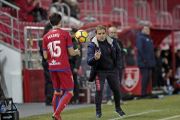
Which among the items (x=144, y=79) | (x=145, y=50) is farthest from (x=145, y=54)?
(x=144, y=79)

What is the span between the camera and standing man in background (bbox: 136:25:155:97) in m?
12.7

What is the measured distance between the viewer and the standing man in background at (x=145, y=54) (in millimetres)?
12664

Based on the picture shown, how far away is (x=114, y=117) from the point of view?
26.0 ft

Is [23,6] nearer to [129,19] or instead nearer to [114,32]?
[114,32]

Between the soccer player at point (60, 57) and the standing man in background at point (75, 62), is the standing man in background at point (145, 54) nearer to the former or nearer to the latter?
the standing man in background at point (75, 62)

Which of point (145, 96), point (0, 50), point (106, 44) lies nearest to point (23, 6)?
point (0, 50)

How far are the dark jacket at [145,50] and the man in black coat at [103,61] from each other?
4.68 meters

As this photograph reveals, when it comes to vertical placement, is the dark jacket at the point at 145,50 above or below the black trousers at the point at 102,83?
above

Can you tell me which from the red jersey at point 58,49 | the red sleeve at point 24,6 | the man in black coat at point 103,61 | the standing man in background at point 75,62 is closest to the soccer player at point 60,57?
the red jersey at point 58,49

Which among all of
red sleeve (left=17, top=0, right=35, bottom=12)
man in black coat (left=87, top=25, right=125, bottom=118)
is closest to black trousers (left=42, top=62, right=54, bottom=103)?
man in black coat (left=87, top=25, right=125, bottom=118)

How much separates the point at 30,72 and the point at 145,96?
375 centimetres

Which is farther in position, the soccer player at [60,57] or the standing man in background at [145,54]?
the standing man in background at [145,54]

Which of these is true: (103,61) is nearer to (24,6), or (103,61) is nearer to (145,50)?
(145,50)

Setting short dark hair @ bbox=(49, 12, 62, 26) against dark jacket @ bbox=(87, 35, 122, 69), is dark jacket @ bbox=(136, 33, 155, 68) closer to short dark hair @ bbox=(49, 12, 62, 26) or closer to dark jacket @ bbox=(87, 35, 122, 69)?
dark jacket @ bbox=(87, 35, 122, 69)
